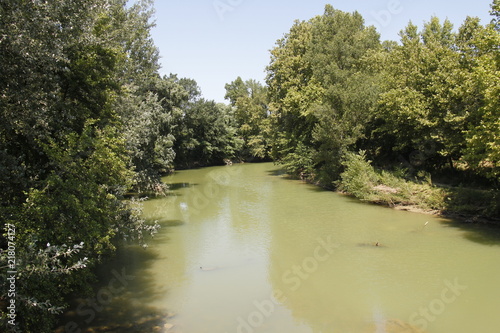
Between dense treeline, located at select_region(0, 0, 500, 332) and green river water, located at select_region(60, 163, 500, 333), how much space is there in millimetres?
1710

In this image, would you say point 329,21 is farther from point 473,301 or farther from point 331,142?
point 473,301

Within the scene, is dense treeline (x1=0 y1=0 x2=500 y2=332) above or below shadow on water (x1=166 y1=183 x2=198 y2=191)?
above

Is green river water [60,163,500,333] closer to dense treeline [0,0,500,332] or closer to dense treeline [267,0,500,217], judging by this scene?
dense treeline [0,0,500,332]

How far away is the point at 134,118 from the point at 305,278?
35.5ft

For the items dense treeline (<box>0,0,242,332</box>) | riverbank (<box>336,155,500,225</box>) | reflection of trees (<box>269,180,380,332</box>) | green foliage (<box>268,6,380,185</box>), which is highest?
green foliage (<box>268,6,380,185</box>)

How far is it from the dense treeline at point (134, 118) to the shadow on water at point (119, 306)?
1049 millimetres

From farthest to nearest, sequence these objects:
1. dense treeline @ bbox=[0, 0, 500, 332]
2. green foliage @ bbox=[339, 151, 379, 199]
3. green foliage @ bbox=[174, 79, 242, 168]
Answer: green foliage @ bbox=[174, 79, 242, 168] < green foliage @ bbox=[339, 151, 379, 199] < dense treeline @ bbox=[0, 0, 500, 332]

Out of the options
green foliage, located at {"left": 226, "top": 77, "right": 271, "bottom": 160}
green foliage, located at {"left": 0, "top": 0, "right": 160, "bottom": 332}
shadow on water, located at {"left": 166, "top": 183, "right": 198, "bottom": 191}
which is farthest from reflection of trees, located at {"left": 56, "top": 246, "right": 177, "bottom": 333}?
green foliage, located at {"left": 226, "top": 77, "right": 271, "bottom": 160}

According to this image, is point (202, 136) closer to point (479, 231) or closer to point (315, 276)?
point (479, 231)

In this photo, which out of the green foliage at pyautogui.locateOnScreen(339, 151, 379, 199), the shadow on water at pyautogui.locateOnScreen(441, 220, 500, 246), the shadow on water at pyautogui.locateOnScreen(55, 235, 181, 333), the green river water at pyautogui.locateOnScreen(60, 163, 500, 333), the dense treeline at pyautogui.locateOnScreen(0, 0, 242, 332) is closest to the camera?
the dense treeline at pyautogui.locateOnScreen(0, 0, 242, 332)

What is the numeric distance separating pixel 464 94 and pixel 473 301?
1203 centimetres

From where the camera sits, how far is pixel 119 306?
33.6 ft

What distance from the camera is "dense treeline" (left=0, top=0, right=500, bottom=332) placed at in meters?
6.99

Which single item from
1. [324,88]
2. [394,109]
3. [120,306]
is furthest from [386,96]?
[120,306]
